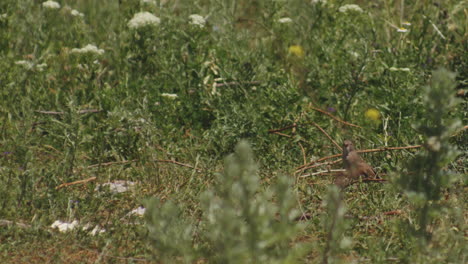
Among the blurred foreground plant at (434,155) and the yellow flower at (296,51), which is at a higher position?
the blurred foreground plant at (434,155)

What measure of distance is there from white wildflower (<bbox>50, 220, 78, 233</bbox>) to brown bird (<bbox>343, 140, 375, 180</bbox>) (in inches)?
59.0

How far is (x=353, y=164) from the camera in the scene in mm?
3742

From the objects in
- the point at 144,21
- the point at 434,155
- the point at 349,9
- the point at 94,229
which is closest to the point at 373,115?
the point at 349,9

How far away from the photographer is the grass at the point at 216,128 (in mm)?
2861

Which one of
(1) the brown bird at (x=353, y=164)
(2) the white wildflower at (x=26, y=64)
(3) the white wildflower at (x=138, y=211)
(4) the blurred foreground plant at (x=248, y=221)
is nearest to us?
(4) the blurred foreground plant at (x=248, y=221)

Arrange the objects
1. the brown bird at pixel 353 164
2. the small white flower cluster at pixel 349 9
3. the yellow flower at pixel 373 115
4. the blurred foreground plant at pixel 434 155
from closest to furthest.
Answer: the blurred foreground plant at pixel 434 155 → the brown bird at pixel 353 164 → the yellow flower at pixel 373 115 → the small white flower cluster at pixel 349 9

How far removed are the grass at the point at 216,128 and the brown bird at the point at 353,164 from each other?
0.24 ft

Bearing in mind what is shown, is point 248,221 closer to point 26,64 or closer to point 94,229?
point 94,229

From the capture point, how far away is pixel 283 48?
19.8 feet

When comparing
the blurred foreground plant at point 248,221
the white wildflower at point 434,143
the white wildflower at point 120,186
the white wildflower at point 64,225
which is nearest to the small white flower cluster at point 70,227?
the white wildflower at point 64,225

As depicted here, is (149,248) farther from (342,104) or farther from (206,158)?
(342,104)

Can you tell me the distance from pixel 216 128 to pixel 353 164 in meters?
1.07

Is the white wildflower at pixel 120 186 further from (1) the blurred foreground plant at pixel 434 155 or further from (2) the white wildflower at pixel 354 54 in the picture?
(2) the white wildflower at pixel 354 54

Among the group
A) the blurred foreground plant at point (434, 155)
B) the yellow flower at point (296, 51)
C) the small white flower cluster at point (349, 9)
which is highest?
the blurred foreground plant at point (434, 155)
